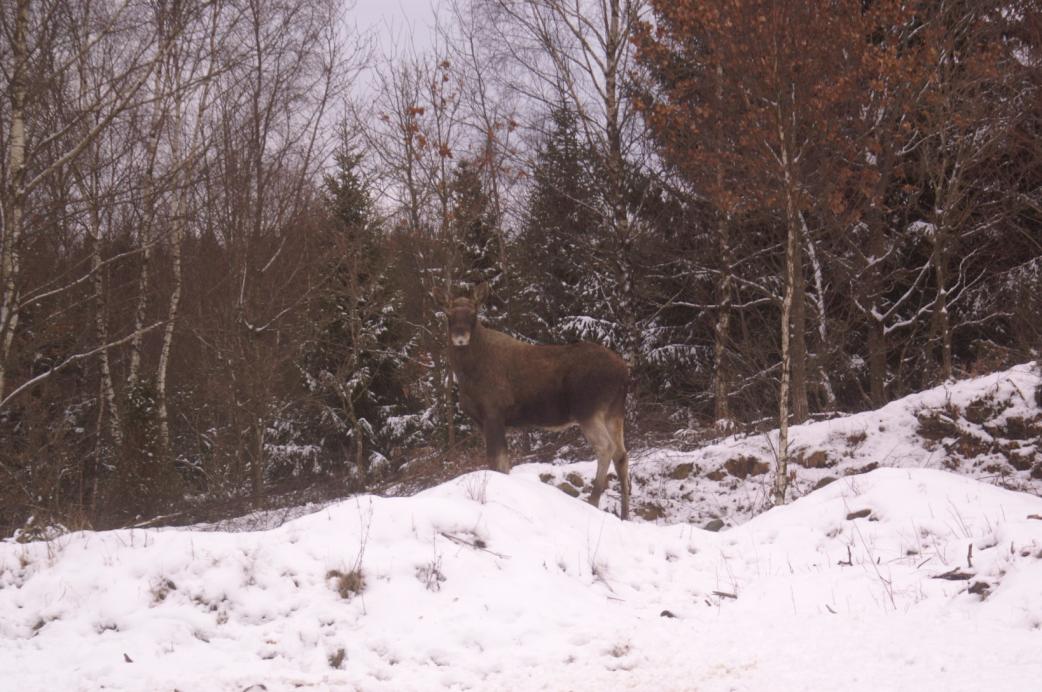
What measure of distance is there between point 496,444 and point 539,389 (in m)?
0.83

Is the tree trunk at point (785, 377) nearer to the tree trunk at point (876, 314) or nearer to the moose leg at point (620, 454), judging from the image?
the moose leg at point (620, 454)

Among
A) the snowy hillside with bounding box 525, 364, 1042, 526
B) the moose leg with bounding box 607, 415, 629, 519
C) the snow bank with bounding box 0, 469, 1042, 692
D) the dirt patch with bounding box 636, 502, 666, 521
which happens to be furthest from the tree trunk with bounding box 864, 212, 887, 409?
the snow bank with bounding box 0, 469, 1042, 692

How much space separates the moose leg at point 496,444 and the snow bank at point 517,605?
2.31 meters

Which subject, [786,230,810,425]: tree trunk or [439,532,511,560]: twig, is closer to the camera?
[439,532,511,560]: twig

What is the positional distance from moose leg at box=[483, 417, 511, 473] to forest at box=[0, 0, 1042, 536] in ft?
12.2

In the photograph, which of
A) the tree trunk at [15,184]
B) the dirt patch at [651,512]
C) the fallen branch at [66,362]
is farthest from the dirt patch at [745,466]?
the tree trunk at [15,184]

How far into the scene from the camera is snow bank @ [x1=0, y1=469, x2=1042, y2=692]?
4988mm

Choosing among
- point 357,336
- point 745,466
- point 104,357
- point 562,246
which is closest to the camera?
point 745,466

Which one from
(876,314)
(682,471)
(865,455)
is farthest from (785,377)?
(876,314)

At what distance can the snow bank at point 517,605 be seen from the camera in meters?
4.99

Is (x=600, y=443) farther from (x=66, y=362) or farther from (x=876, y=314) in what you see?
(x=876, y=314)

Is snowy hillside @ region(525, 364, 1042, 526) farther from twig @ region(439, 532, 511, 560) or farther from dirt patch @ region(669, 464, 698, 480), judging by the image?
twig @ region(439, 532, 511, 560)

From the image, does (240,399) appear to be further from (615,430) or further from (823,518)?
(823,518)

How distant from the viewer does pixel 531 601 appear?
611cm
